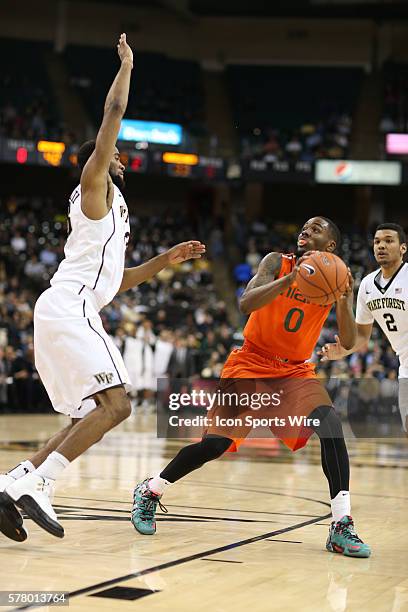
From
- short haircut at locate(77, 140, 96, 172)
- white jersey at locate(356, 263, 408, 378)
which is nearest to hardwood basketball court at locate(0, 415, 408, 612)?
white jersey at locate(356, 263, 408, 378)

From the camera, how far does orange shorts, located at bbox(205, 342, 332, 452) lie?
568cm

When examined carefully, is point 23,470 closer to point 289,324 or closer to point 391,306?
point 289,324

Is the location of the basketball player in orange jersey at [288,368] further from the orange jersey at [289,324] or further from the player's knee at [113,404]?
the player's knee at [113,404]

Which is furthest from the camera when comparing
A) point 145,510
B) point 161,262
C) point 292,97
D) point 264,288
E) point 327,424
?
point 292,97

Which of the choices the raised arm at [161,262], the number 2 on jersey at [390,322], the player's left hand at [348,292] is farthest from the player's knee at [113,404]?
the number 2 on jersey at [390,322]

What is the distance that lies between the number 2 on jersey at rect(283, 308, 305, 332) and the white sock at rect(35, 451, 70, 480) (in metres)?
1.59

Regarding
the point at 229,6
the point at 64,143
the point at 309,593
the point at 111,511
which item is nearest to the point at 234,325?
the point at 64,143

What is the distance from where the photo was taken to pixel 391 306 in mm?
6562

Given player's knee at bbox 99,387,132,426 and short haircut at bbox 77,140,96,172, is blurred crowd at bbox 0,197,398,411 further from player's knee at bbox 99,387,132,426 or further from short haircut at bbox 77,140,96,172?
player's knee at bbox 99,387,132,426

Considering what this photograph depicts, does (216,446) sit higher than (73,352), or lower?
lower

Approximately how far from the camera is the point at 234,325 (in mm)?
25188

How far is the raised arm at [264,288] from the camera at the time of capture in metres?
5.39

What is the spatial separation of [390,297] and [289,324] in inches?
40.3

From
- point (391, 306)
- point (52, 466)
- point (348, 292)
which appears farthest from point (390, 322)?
point (52, 466)
